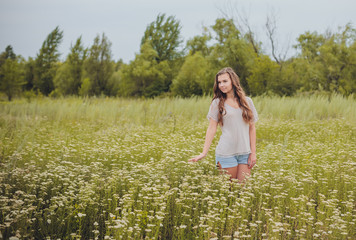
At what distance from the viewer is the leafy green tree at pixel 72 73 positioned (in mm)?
27984

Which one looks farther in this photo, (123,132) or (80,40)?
(80,40)

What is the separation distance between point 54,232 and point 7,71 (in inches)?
978

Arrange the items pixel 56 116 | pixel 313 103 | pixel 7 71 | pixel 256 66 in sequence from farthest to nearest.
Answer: pixel 7 71, pixel 256 66, pixel 313 103, pixel 56 116

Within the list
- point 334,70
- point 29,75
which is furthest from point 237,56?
point 29,75

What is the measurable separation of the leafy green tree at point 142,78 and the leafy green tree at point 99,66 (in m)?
1.53

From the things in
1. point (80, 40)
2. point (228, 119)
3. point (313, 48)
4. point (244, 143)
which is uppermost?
point (313, 48)

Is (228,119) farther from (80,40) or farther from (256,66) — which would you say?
(80,40)

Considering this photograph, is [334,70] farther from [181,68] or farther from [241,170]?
[241,170]

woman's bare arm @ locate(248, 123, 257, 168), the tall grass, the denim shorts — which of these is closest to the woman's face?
woman's bare arm @ locate(248, 123, 257, 168)

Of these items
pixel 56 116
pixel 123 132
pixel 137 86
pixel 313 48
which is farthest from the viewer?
pixel 313 48

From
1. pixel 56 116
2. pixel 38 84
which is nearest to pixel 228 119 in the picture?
pixel 56 116

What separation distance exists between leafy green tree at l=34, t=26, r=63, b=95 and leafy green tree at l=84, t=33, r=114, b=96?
7.75 metres

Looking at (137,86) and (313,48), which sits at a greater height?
(313,48)

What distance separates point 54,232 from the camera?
3.21 meters
